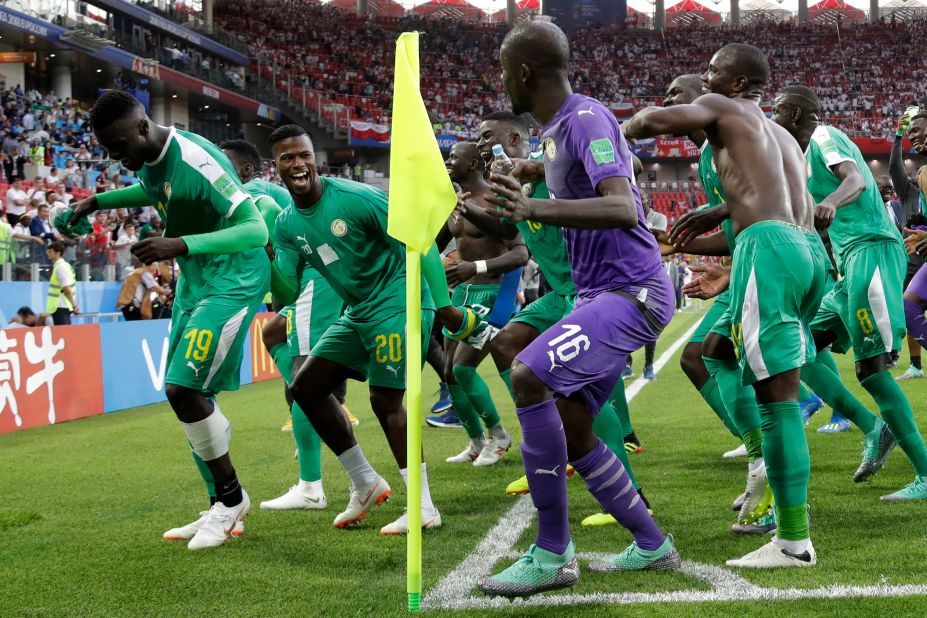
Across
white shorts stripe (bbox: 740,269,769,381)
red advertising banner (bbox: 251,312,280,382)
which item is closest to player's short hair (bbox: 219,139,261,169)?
white shorts stripe (bbox: 740,269,769,381)

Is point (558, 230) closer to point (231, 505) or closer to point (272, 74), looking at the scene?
point (231, 505)

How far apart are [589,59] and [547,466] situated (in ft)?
199

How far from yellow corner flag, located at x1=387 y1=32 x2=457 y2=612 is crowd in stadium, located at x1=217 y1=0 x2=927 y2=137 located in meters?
44.5

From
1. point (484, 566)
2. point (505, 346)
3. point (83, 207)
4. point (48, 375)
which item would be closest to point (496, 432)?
point (505, 346)

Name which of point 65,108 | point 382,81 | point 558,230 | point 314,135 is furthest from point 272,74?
point 558,230

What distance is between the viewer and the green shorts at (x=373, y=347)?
4926 millimetres

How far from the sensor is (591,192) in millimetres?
3750

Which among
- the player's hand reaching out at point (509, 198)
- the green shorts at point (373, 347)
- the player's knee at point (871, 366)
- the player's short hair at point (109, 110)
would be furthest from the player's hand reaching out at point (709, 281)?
the player's short hair at point (109, 110)

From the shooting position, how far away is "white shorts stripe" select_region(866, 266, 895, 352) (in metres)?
5.38

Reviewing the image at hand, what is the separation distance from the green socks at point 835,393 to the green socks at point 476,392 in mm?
2260

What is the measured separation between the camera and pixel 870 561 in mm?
3893

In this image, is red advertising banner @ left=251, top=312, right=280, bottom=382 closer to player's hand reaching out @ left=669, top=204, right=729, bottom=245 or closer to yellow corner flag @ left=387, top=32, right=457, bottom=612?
player's hand reaching out @ left=669, top=204, right=729, bottom=245

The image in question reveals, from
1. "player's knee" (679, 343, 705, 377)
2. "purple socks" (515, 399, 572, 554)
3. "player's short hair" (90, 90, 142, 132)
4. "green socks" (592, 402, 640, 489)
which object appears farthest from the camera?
"player's knee" (679, 343, 705, 377)

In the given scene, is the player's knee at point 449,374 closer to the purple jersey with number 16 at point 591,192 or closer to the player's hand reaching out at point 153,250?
the player's hand reaching out at point 153,250
